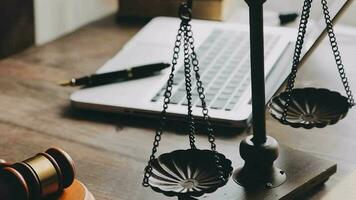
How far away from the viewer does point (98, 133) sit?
101 cm

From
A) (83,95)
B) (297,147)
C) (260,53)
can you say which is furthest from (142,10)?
(260,53)

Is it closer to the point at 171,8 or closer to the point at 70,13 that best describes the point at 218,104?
the point at 171,8

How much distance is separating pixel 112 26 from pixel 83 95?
0.37 metres

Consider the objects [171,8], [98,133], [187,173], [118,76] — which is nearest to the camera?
[187,173]

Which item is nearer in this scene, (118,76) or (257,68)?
(257,68)

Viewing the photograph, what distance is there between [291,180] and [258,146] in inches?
2.5

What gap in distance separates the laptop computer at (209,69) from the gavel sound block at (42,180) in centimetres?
25

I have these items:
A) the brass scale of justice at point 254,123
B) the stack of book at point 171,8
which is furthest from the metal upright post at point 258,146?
the stack of book at point 171,8

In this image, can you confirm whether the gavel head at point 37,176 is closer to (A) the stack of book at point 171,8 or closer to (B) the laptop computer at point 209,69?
(B) the laptop computer at point 209,69

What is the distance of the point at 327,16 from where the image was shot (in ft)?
2.80

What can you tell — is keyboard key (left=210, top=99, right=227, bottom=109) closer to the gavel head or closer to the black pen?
the black pen

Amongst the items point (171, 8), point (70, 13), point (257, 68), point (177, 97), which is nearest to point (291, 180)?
point (257, 68)

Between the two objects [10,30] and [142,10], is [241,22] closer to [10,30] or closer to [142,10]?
[142,10]

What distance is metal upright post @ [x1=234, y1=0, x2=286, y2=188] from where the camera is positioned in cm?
77
